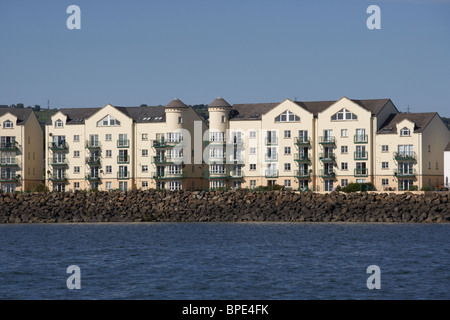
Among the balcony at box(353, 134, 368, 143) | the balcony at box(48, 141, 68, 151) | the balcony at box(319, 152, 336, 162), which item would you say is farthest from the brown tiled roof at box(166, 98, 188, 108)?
the balcony at box(353, 134, 368, 143)

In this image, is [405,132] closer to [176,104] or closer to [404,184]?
[404,184]

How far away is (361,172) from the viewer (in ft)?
319

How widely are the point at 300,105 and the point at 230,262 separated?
56.1m

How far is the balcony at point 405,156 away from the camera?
94.9 metres

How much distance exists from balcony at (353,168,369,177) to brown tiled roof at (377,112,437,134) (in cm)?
478

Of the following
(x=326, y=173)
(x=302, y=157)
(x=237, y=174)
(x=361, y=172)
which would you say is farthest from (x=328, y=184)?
(x=237, y=174)

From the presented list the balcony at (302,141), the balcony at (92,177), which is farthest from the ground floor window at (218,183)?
the balcony at (92,177)

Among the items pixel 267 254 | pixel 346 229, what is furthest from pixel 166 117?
pixel 267 254

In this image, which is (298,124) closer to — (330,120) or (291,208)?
(330,120)

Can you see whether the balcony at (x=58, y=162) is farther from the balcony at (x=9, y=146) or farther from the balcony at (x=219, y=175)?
the balcony at (x=219, y=175)

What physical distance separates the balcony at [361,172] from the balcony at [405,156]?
149 inches

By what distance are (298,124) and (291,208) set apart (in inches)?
768

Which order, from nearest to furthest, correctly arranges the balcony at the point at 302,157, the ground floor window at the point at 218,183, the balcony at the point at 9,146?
1. the balcony at the point at 302,157
2. the ground floor window at the point at 218,183
3. the balcony at the point at 9,146

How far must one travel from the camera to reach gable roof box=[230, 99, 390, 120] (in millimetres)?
99938
